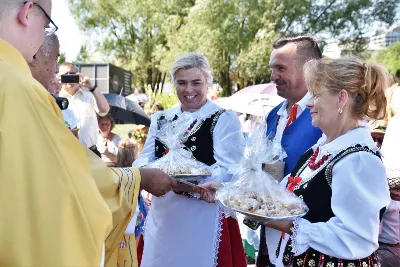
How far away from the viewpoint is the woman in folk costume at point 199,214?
3197 millimetres

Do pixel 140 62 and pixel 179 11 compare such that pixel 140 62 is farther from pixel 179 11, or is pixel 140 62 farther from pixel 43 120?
pixel 43 120

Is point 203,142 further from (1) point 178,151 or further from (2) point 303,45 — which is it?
(2) point 303,45

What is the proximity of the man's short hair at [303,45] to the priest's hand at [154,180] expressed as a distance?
43.7 inches

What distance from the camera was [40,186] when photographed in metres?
1.21

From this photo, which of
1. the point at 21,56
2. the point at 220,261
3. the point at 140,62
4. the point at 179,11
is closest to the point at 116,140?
the point at 220,261

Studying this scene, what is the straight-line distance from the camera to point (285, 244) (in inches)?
87.1

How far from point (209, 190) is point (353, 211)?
1.16m

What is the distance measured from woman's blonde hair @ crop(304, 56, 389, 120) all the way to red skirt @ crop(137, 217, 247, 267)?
54.7 inches

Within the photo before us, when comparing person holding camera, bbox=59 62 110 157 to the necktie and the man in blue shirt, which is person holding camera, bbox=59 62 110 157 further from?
the necktie

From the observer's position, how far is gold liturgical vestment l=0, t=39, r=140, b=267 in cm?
119

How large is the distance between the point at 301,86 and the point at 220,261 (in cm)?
126

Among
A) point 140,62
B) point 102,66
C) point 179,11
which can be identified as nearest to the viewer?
point 102,66

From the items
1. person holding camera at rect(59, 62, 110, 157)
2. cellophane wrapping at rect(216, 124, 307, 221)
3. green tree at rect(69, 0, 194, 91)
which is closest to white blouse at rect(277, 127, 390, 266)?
cellophane wrapping at rect(216, 124, 307, 221)

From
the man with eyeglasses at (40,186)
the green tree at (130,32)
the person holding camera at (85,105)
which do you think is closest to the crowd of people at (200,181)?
the man with eyeglasses at (40,186)
